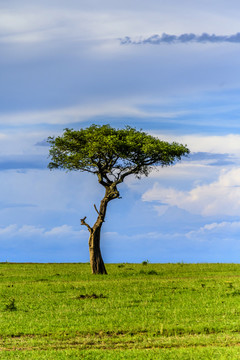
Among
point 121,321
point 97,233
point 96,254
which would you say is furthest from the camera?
point 97,233

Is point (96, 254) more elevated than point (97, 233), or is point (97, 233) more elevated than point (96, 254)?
point (97, 233)

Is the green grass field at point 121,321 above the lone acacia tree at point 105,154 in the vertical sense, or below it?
below

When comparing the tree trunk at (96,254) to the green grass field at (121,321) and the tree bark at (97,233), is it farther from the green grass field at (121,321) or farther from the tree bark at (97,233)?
the green grass field at (121,321)

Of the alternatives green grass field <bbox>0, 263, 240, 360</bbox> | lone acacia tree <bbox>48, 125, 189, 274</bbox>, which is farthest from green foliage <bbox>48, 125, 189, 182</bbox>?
green grass field <bbox>0, 263, 240, 360</bbox>

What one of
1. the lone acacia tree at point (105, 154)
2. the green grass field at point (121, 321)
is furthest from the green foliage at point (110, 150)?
the green grass field at point (121, 321)

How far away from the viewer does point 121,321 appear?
18516 mm

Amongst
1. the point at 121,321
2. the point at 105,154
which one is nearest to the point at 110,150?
the point at 105,154

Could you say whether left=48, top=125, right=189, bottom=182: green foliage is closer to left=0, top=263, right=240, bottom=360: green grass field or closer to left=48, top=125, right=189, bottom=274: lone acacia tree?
left=48, top=125, right=189, bottom=274: lone acacia tree

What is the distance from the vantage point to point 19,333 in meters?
17.1

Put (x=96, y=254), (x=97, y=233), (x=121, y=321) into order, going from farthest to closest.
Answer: (x=97, y=233) < (x=96, y=254) < (x=121, y=321)

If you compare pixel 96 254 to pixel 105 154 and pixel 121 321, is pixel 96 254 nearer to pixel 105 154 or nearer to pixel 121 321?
pixel 105 154

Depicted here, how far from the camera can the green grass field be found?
563 inches

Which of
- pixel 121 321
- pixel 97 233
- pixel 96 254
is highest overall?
pixel 97 233

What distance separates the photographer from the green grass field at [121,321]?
46.9ft
